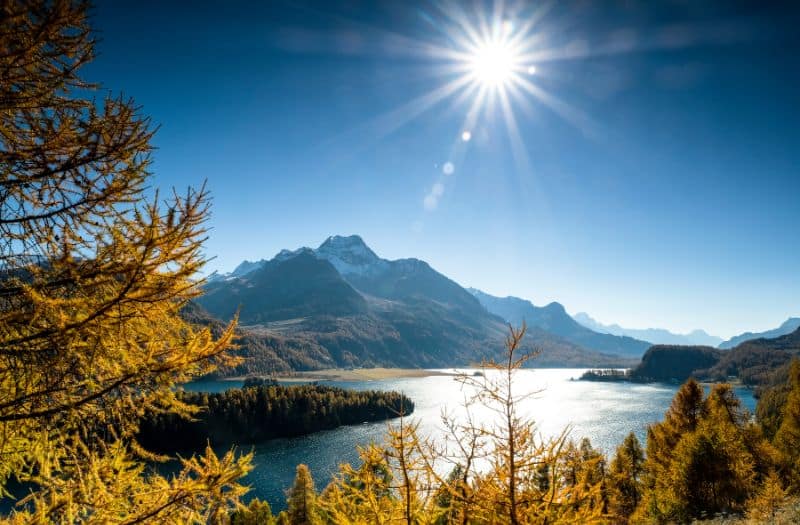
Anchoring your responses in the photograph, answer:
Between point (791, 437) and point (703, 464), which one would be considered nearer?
point (703, 464)

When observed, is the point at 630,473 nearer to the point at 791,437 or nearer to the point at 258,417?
the point at 791,437

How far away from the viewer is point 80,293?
4488mm

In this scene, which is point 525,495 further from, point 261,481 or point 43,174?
point 261,481

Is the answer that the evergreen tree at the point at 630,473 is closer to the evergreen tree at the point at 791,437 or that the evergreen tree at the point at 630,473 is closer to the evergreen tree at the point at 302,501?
the evergreen tree at the point at 791,437

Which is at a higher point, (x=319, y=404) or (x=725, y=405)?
(x=725, y=405)

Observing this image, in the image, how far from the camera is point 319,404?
326ft

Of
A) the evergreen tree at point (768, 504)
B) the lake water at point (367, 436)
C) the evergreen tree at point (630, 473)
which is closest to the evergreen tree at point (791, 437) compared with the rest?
the evergreen tree at point (768, 504)

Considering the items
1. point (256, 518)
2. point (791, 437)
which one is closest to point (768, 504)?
point (791, 437)

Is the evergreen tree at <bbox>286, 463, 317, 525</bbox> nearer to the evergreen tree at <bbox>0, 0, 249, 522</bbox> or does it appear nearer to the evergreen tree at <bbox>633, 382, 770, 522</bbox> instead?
the evergreen tree at <bbox>633, 382, 770, 522</bbox>

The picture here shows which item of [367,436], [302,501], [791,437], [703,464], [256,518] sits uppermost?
[791,437]

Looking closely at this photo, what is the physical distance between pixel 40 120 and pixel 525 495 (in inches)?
284

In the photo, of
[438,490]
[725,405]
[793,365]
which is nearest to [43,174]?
[438,490]

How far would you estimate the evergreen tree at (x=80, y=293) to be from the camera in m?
4.14

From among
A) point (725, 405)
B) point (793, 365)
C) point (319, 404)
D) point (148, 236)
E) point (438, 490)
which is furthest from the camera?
point (319, 404)
